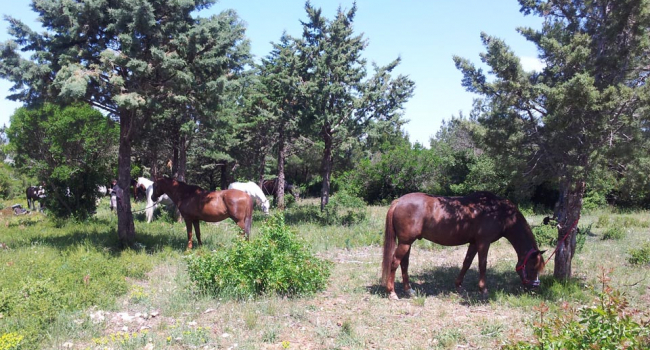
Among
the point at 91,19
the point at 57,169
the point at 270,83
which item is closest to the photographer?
the point at 91,19

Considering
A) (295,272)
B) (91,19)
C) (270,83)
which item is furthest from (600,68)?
(270,83)

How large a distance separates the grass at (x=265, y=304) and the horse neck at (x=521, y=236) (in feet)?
2.62

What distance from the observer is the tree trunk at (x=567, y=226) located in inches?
311

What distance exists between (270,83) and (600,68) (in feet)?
51.4

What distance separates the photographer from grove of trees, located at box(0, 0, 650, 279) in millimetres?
7227

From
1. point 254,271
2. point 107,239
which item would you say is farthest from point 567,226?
point 107,239

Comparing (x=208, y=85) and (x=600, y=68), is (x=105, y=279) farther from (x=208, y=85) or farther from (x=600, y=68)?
(x=600, y=68)

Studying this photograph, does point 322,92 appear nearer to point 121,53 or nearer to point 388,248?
point 121,53

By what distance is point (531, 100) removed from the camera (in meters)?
7.75

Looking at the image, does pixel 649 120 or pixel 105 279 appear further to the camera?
pixel 105 279

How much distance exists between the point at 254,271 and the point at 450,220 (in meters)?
3.77

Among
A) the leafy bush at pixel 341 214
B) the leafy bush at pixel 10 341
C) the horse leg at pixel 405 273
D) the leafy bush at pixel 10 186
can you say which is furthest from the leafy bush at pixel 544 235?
the leafy bush at pixel 10 186

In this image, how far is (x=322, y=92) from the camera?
17.2m

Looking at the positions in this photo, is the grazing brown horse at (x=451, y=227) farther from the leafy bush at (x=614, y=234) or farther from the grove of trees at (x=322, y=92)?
the leafy bush at (x=614, y=234)
